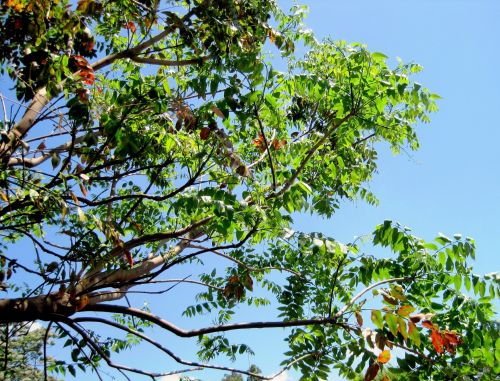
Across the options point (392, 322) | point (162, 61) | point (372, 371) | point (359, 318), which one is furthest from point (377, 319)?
point (162, 61)

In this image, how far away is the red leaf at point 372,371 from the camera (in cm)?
229

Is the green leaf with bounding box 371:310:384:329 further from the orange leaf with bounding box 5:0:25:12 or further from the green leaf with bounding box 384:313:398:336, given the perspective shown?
the orange leaf with bounding box 5:0:25:12

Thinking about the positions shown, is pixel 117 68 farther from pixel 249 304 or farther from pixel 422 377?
pixel 422 377

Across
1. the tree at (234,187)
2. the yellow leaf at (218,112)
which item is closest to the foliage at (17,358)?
the tree at (234,187)

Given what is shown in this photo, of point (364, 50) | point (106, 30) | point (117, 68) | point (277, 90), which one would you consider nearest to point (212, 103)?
point (277, 90)

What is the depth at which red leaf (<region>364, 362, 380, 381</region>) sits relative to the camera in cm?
229

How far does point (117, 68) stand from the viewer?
6105 mm

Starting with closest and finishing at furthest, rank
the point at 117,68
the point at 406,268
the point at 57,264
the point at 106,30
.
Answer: the point at 406,268, the point at 57,264, the point at 106,30, the point at 117,68

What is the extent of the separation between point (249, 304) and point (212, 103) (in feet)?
13.1

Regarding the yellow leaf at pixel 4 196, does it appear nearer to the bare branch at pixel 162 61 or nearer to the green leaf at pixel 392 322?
the bare branch at pixel 162 61

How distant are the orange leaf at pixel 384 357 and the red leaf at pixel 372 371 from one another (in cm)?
7

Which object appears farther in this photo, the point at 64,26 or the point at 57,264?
the point at 57,264

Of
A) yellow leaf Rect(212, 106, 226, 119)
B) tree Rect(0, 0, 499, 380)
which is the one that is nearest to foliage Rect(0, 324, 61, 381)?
tree Rect(0, 0, 499, 380)

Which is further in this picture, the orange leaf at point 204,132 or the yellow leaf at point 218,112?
the orange leaf at point 204,132
